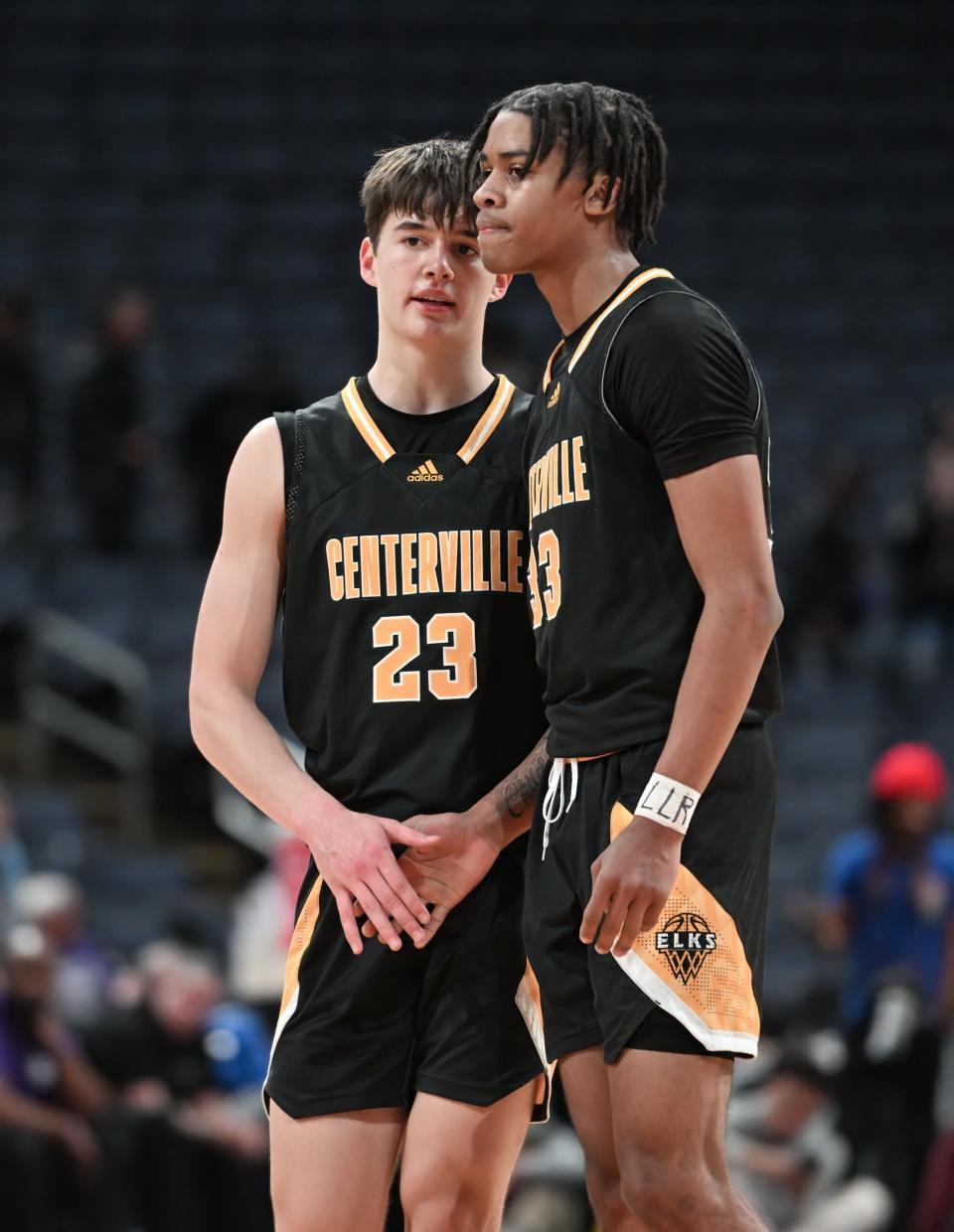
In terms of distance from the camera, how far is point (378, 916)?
366 cm

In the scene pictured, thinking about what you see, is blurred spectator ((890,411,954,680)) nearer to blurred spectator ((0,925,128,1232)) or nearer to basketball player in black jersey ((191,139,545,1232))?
blurred spectator ((0,925,128,1232))

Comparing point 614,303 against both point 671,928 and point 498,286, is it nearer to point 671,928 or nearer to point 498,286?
point 498,286

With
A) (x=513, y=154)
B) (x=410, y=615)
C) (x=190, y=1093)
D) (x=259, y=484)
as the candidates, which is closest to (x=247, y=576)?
(x=259, y=484)

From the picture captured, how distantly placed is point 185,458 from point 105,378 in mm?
669

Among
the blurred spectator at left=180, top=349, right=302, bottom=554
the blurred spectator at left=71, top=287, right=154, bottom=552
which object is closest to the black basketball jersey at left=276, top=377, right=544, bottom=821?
the blurred spectator at left=180, top=349, right=302, bottom=554

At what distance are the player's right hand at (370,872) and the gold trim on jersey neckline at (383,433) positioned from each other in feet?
2.41

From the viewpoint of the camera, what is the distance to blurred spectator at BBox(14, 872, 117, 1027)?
28.6 feet

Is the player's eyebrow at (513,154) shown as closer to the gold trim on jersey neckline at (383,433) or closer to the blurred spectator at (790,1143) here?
the gold trim on jersey neckline at (383,433)

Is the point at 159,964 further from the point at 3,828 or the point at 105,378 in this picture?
the point at 105,378

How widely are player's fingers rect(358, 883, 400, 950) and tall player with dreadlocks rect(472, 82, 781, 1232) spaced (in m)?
0.30

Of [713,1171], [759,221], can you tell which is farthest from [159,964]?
[759,221]

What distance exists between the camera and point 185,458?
12047 mm

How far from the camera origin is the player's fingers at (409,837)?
367cm

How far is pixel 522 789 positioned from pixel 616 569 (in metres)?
0.62
